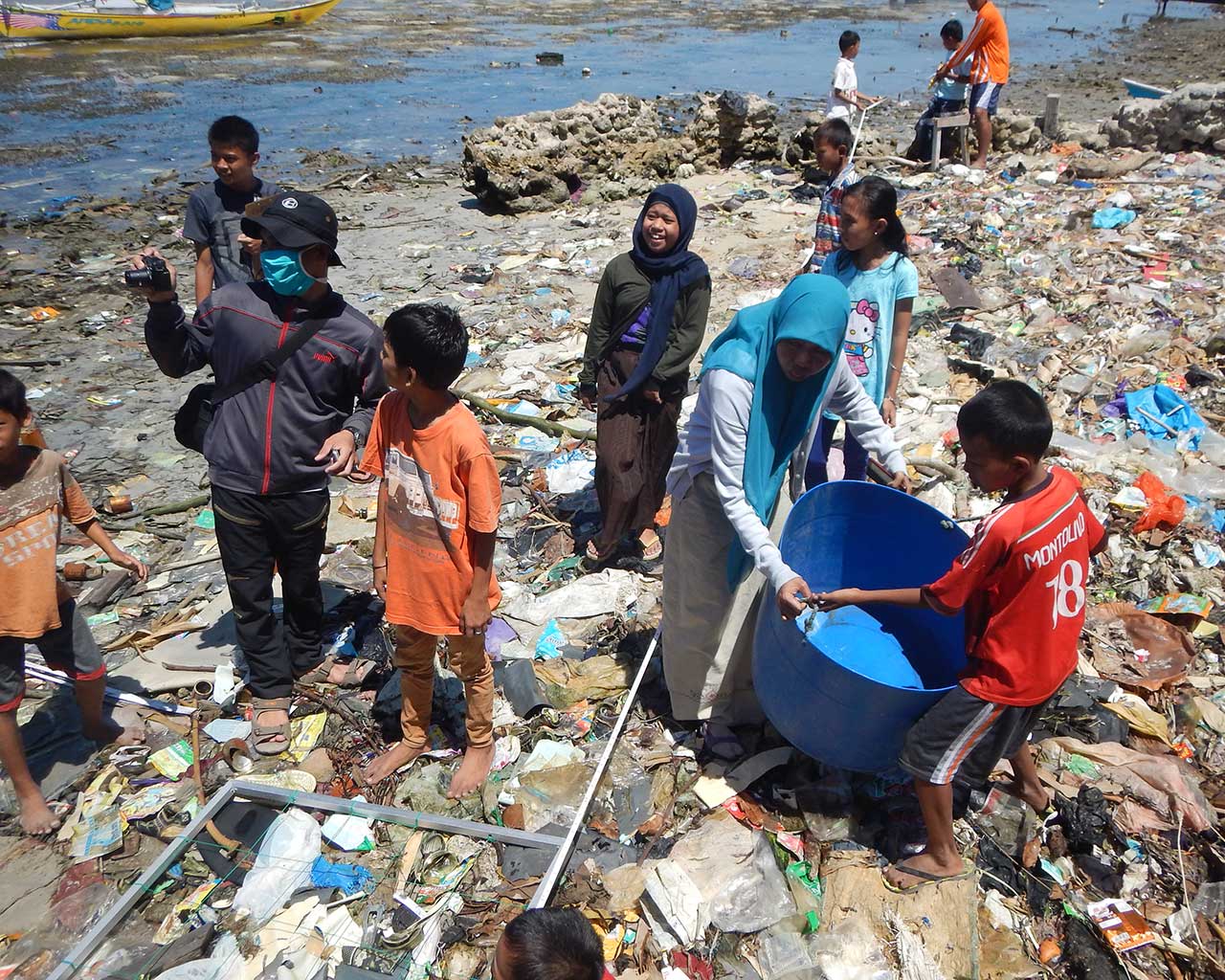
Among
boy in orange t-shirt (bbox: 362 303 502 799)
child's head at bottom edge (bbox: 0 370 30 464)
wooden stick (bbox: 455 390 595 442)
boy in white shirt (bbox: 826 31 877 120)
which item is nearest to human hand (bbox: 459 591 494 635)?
boy in orange t-shirt (bbox: 362 303 502 799)

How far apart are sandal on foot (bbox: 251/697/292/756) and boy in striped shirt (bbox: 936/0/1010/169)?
10.5m

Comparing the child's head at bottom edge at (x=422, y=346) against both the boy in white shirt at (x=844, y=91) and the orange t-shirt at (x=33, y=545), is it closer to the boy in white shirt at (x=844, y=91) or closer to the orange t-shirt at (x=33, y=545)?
the orange t-shirt at (x=33, y=545)

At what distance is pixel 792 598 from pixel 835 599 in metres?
0.14

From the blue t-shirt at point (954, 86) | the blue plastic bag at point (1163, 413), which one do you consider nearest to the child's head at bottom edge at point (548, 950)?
the blue plastic bag at point (1163, 413)

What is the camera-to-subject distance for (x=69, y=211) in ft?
33.4

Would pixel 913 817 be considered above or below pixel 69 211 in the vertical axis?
below

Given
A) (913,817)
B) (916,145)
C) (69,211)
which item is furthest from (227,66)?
(913,817)

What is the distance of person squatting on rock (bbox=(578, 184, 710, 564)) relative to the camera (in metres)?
3.71

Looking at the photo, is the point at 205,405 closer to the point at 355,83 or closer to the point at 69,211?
the point at 69,211

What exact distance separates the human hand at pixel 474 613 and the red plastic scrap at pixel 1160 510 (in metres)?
3.50

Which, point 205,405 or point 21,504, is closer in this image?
point 21,504

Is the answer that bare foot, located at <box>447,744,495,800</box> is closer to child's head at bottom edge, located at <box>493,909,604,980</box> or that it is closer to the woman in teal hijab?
the woman in teal hijab

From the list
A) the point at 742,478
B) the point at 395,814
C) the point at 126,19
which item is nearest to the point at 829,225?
the point at 742,478

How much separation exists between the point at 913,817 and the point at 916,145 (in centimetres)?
1098
